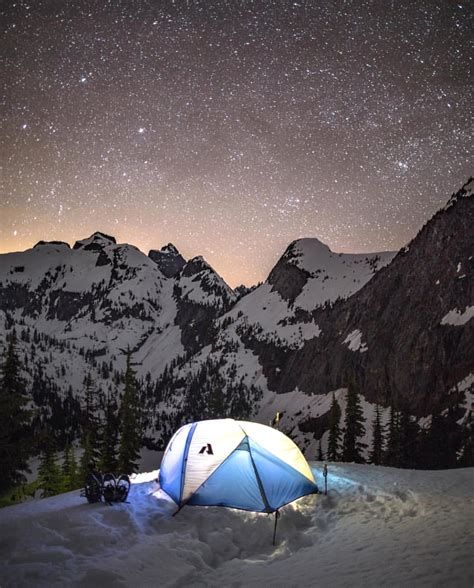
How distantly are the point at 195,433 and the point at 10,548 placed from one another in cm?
633

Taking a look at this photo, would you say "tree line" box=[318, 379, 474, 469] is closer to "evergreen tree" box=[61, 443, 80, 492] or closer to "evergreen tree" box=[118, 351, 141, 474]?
"evergreen tree" box=[118, 351, 141, 474]

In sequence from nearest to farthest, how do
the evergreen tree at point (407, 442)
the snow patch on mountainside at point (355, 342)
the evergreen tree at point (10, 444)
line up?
the evergreen tree at point (10, 444) → the evergreen tree at point (407, 442) → the snow patch on mountainside at point (355, 342)

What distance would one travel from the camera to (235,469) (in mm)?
11562

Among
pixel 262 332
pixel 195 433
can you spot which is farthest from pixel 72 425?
pixel 195 433

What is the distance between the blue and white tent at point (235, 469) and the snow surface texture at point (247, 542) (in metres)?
0.40

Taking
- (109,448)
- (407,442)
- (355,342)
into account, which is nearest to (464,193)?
(355,342)

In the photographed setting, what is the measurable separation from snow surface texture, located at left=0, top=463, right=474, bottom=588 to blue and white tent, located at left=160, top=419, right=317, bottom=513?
40 centimetres

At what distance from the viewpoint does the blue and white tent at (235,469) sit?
11.0 m

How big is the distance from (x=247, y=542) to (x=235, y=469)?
237 cm

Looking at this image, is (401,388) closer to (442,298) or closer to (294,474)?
(442,298)

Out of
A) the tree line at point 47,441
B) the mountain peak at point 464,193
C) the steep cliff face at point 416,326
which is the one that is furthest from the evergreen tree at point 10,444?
the mountain peak at point 464,193

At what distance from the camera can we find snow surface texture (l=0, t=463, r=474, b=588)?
6.69 m

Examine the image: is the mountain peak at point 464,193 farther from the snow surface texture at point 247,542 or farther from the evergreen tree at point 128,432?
the snow surface texture at point 247,542

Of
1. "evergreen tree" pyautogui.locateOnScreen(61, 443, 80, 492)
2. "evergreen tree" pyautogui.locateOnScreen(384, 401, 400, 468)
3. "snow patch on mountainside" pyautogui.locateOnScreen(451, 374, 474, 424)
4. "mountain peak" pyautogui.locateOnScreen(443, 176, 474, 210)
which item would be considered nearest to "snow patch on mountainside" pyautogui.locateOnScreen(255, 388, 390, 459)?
"snow patch on mountainside" pyautogui.locateOnScreen(451, 374, 474, 424)
